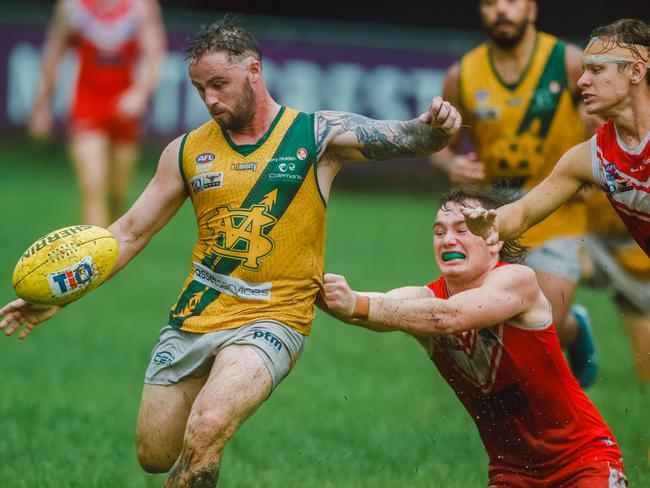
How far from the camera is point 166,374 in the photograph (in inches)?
207

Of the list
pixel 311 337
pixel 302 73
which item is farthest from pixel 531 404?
pixel 302 73

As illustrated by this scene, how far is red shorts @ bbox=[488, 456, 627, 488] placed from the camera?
4930mm

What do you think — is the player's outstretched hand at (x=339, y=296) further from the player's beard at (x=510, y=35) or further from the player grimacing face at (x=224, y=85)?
the player's beard at (x=510, y=35)

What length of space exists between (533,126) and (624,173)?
2.45 metres

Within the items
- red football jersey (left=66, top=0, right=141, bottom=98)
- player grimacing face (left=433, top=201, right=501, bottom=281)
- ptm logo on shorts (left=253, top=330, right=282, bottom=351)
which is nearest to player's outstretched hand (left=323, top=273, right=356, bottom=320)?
ptm logo on shorts (left=253, top=330, right=282, bottom=351)

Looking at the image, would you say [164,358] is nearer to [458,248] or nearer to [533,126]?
[458,248]

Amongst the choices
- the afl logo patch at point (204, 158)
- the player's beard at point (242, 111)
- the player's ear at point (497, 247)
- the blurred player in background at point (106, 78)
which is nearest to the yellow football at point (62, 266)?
the afl logo patch at point (204, 158)

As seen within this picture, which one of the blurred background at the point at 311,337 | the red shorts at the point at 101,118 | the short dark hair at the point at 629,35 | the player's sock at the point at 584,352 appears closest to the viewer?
the short dark hair at the point at 629,35

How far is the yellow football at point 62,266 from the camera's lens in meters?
4.99

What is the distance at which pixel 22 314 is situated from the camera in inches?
208

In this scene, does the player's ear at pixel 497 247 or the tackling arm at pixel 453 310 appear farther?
→ the player's ear at pixel 497 247

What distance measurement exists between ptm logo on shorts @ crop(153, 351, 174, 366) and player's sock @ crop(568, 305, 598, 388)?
3351mm

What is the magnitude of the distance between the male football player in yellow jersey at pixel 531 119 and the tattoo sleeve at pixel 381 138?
6.99 feet

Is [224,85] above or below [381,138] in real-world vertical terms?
above
